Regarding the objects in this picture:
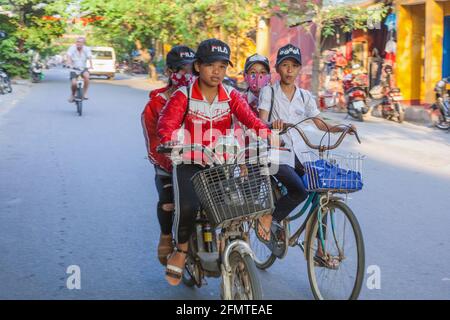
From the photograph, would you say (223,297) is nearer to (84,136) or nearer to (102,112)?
(84,136)

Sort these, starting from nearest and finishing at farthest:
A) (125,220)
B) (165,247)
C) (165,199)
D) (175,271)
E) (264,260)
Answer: (175,271)
(165,199)
(165,247)
(264,260)
(125,220)

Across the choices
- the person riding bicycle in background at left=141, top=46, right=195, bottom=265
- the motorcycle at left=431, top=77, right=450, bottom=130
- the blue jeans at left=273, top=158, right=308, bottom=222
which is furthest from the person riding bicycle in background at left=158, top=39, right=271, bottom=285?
the motorcycle at left=431, top=77, right=450, bottom=130

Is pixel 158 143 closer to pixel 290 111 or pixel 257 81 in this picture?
pixel 290 111

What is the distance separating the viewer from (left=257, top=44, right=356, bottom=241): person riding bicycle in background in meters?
4.95

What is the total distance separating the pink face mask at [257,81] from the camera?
5.86 meters

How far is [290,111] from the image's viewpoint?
16.9 feet

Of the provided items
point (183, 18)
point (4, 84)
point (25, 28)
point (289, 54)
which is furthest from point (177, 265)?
point (25, 28)

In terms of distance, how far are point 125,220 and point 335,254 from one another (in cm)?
301

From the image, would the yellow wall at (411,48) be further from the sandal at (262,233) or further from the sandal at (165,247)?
the sandal at (165,247)

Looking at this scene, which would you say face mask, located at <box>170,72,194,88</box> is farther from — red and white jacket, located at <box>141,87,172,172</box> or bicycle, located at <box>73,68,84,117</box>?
bicycle, located at <box>73,68,84,117</box>

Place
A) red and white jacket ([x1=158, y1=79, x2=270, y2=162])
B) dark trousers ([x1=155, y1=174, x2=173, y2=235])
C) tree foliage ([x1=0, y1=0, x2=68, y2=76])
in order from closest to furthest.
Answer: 1. red and white jacket ([x1=158, y1=79, x2=270, y2=162])
2. dark trousers ([x1=155, y1=174, x2=173, y2=235])
3. tree foliage ([x1=0, y1=0, x2=68, y2=76])

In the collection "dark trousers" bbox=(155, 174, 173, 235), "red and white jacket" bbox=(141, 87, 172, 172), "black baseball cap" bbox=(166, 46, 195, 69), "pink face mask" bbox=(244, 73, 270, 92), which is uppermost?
"black baseball cap" bbox=(166, 46, 195, 69)

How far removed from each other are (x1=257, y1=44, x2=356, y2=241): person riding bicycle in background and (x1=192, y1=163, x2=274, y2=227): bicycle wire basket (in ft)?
3.38

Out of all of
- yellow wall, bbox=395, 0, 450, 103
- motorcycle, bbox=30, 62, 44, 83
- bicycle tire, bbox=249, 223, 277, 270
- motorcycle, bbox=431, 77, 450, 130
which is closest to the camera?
bicycle tire, bbox=249, 223, 277, 270
